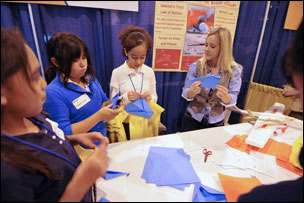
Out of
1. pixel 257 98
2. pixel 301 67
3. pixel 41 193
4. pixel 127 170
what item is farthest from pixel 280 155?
pixel 257 98

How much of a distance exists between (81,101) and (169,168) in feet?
2.14

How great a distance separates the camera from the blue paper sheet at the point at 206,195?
66 cm

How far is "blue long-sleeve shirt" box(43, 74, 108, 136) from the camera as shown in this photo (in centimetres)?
88

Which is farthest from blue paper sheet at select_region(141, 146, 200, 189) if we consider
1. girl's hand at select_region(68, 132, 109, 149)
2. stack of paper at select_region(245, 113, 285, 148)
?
stack of paper at select_region(245, 113, 285, 148)

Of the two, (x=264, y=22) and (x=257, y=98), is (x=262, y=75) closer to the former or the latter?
(x=257, y=98)

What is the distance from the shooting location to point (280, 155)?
2.95 ft

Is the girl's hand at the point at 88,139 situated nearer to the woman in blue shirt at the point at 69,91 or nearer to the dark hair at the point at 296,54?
the woman in blue shirt at the point at 69,91

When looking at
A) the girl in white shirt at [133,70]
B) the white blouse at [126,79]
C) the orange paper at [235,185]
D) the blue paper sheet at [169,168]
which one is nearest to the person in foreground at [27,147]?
the blue paper sheet at [169,168]

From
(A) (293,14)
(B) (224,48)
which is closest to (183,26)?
(B) (224,48)

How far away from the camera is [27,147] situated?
0.48 meters

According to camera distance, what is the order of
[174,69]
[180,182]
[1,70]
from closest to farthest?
[1,70], [180,182], [174,69]

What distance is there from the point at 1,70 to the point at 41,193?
359mm

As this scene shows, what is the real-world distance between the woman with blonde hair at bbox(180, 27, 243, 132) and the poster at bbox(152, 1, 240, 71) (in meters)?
0.58

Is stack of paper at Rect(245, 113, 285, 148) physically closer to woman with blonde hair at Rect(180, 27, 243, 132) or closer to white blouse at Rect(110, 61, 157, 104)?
woman with blonde hair at Rect(180, 27, 243, 132)
